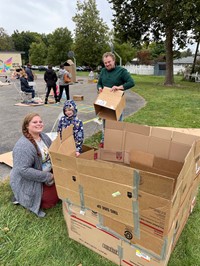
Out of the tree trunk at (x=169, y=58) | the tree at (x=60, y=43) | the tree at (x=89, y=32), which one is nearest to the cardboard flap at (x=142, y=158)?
the tree trunk at (x=169, y=58)

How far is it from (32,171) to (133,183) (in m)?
1.24

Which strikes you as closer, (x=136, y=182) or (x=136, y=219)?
(x=136, y=182)

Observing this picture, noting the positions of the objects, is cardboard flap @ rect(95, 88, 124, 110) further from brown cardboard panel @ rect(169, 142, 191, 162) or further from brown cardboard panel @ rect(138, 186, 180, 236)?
brown cardboard panel @ rect(138, 186, 180, 236)

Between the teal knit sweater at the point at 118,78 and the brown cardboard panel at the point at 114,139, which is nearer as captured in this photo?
the brown cardboard panel at the point at 114,139

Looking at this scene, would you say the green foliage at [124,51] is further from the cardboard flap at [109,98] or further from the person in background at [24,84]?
the cardboard flap at [109,98]

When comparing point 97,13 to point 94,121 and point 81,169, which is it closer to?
point 94,121

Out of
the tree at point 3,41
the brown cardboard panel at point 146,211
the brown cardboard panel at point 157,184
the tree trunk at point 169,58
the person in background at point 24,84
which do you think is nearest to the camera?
the brown cardboard panel at point 157,184

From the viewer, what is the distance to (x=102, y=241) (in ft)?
6.48

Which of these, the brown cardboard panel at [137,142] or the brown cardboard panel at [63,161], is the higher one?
the brown cardboard panel at [63,161]

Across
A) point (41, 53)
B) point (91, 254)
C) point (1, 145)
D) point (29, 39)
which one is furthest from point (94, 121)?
point (29, 39)

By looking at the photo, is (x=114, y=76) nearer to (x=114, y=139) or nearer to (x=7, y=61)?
(x=114, y=139)

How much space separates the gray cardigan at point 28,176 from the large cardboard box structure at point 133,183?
40 centimetres

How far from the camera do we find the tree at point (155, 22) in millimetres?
13359

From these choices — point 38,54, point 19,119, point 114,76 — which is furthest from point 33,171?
point 38,54
